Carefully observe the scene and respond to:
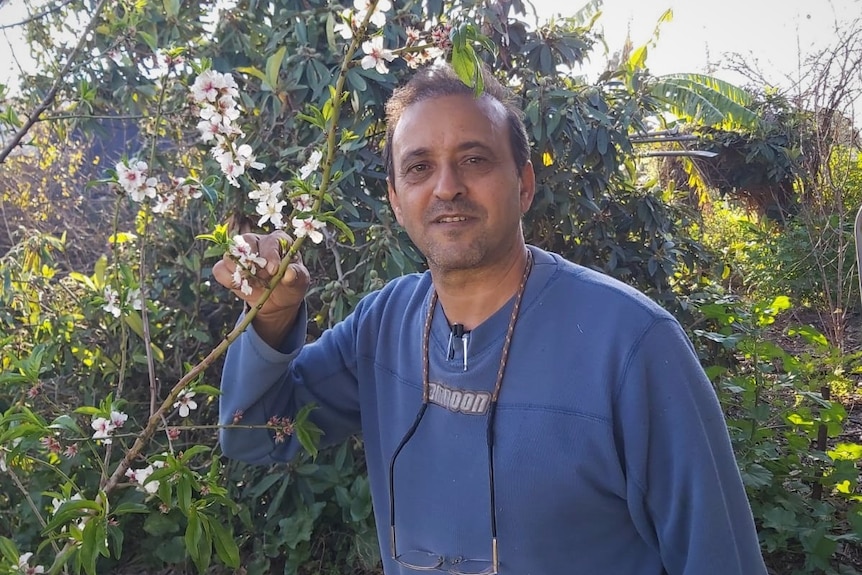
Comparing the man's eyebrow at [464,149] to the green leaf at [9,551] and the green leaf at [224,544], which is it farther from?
the green leaf at [9,551]

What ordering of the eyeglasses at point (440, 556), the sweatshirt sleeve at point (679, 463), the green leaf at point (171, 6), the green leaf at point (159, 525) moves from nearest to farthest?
the sweatshirt sleeve at point (679, 463) < the eyeglasses at point (440, 556) < the green leaf at point (159, 525) < the green leaf at point (171, 6)

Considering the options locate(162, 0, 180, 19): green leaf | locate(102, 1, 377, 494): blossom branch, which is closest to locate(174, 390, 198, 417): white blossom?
locate(102, 1, 377, 494): blossom branch

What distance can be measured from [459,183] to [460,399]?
0.44 metres

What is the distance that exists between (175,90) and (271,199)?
2.02 metres

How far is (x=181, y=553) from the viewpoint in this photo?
2652 mm

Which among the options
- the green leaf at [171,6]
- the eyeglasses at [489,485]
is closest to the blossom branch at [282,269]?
the eyeglasses at [489,485]

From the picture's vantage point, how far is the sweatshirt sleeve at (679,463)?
1144mm

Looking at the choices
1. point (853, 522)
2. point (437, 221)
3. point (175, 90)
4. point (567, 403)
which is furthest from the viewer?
point (175, 90)

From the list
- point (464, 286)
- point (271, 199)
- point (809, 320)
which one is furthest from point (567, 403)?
point (809, 320)

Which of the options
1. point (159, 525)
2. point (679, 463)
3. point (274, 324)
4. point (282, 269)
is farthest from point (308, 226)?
point (159, 525)

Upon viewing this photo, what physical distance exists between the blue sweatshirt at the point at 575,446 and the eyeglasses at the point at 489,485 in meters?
0.01

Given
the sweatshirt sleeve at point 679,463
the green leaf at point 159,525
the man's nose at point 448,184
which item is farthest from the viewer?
the green leaf at point 159,525

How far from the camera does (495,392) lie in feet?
4.25

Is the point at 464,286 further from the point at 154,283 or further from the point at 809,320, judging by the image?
the point at 809,320
